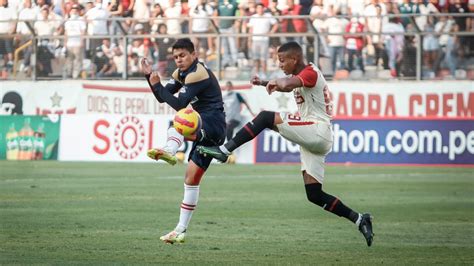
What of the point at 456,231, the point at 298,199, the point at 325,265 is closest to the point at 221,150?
the point at 325,265

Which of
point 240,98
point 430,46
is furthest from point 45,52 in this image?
point 430,46

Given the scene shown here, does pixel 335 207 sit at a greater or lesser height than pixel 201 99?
lesser

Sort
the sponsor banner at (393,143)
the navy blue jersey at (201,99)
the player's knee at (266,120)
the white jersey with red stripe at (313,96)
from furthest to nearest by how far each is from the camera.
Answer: the sponsor banner at (393,143) < the navy blue jersey at (201,99) < the player's knee at (266,120) < the white jersey with red stripe at (313,96)

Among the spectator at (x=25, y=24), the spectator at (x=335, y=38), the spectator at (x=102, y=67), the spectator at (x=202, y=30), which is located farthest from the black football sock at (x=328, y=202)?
the spectator at (x=25, y=24)

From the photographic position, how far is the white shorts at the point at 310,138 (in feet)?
42.2

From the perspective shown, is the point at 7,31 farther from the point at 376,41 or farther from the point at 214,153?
the point at 214,153

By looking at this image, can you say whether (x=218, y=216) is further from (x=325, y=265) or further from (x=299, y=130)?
(x=325, y=265)

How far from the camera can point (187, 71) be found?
1321 cm

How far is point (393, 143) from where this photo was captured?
94.3 feet

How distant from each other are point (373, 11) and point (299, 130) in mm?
17503

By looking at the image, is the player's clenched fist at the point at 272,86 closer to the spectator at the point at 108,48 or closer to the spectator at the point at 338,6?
the spectator at the point at 338,6

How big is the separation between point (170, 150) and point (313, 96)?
69.5 inches

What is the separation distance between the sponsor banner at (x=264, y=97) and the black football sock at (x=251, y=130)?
1630 centimetres

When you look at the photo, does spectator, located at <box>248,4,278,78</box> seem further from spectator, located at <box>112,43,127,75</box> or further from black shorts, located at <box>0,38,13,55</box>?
black shorts, located at <box>0,38,13,55</box>
